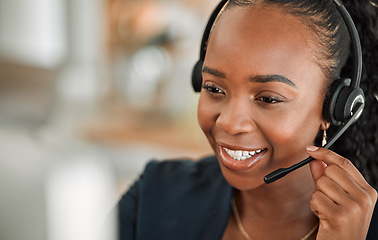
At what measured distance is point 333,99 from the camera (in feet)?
2.81

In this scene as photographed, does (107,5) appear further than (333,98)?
Yes

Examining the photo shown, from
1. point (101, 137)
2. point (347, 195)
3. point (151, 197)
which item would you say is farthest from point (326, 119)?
point (101, 137)

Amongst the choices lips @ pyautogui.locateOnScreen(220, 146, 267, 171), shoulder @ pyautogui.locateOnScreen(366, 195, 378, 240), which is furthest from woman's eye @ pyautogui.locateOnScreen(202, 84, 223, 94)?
shoulder @ pyautogui.locateOnScreen(366, 195, 378, 240)

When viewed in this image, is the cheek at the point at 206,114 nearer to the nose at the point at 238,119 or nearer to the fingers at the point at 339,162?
the nose at the point at 238,119

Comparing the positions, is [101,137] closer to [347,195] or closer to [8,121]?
[8,121]

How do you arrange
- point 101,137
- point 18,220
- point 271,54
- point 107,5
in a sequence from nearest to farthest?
point 18,220
point 271,54
point 101,137
point 107,5

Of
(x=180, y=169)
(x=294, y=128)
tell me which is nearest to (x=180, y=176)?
(x=180, y=169)

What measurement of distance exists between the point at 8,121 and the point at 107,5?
6.49 ft

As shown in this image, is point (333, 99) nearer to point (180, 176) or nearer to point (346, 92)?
point (346, 92)

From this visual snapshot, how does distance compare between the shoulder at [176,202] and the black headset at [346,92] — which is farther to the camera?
the shoulder at [176,202]

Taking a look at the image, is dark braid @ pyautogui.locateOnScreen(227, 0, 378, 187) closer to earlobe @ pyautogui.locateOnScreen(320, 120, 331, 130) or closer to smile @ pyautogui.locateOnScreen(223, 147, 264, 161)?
earlobe @ pyautogui.locateOnScreen(320, 120, 331, 130)

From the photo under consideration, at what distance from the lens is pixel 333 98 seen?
2.81ft

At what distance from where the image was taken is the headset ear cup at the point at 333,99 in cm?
86

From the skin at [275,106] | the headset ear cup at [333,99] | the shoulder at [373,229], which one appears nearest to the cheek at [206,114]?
the skin at [275,106]
